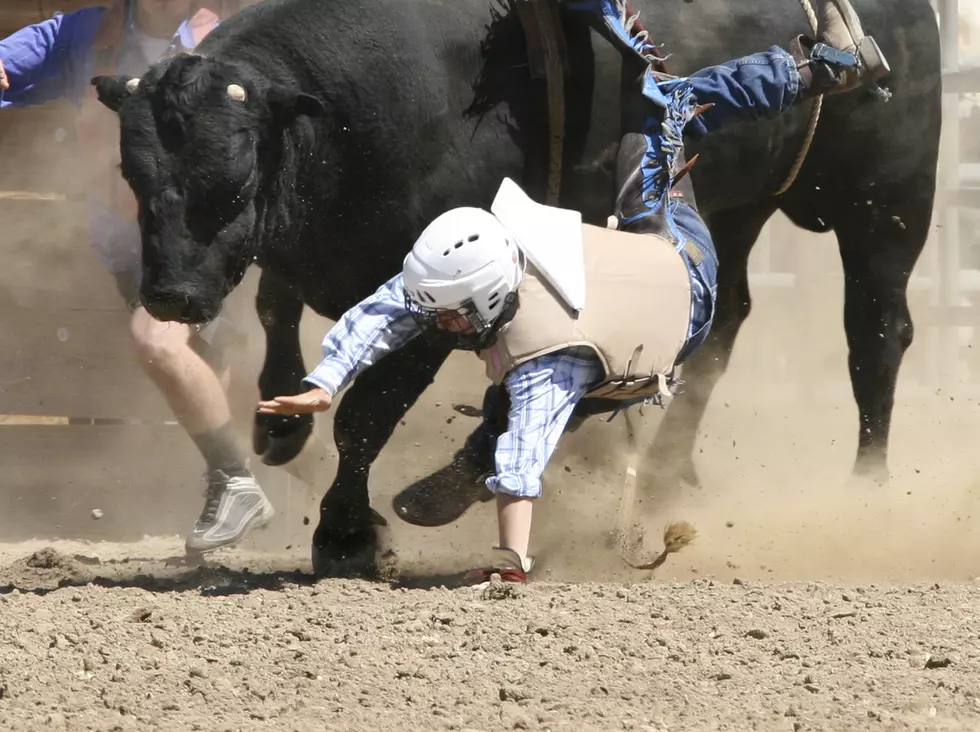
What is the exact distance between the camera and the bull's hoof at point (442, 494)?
13.1 ft

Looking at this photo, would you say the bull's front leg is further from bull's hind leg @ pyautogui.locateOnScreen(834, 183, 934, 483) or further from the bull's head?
bull's hind leg @ pyautogui.locateOnScreen(834, 183, 934, 483)

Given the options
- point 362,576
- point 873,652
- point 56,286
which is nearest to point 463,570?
point 362,576

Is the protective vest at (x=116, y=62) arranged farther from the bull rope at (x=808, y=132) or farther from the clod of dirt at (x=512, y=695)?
the clod of dirt at (x=512, y=695)

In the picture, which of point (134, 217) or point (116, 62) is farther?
point (134, 217)

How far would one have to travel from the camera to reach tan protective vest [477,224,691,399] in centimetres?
356

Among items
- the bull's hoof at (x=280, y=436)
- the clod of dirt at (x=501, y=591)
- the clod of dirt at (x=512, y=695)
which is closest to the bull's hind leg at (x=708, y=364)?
the bull's hoof at (x=280, y=436)

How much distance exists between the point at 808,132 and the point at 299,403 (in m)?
2.22

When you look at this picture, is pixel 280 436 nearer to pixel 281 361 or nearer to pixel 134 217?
pixel 281 361

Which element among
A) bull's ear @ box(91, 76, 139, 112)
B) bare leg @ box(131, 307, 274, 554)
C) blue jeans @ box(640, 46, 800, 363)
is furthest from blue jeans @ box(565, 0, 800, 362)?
bare leg @ box(131, 307, 274, 554)

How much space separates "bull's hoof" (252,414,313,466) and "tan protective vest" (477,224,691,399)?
1.17m

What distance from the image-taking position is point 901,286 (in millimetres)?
5266

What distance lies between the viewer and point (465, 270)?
3.42 meters

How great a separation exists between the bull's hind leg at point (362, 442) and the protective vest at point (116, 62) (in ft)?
3.42

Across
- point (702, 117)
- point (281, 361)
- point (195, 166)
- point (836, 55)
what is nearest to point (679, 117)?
point (702, 117)
